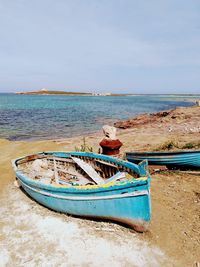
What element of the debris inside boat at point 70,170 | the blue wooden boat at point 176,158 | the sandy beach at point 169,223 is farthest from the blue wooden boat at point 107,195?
the blue wooden boat at point 176,158

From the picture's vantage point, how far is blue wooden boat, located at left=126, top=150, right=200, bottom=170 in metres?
8.64

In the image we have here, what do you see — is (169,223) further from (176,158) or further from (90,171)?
(176,158)

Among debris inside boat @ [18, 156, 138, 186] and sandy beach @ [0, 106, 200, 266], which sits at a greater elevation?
debris inside boat @ [18, 156, 138, 186]

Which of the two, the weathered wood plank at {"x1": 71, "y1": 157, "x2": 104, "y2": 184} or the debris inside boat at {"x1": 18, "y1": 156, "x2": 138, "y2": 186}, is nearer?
the weathered wood plank at {"x1": 71, "y1": 157, "x2": 104, "y2": 184}

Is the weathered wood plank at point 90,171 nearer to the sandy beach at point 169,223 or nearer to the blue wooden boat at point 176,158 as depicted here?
the sandy beach at point 169,223

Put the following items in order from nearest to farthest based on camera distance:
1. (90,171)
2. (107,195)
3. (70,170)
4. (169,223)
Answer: (107,195)
(169,223)
(90,171)
(70,170)

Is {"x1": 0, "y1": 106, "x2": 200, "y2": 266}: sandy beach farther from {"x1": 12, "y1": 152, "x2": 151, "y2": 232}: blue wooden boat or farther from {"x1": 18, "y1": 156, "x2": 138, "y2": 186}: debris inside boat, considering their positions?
{"x1": 18, "y1": 156, "x2": 138, "y2": 186}: debris inside boat

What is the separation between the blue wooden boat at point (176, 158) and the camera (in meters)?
8.64

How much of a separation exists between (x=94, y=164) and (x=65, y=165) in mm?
1463

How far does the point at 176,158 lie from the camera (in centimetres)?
887

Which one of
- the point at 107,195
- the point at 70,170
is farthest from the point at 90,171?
the point at 107,195

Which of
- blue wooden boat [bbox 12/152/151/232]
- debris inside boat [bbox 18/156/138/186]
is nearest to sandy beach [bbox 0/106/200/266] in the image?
blue wooden boat [bbox 12/152/151/232]

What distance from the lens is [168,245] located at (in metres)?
5.20

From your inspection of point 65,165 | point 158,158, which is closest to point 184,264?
point 158,158
